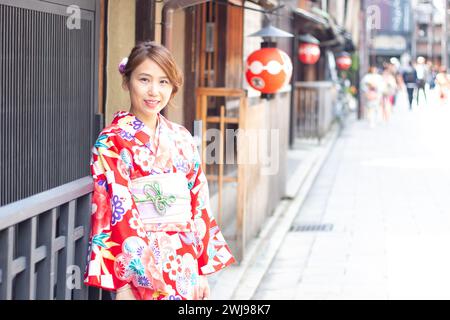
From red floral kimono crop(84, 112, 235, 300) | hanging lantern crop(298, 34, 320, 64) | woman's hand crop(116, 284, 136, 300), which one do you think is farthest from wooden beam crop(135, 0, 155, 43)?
hanging lantern crop(298, 34, 320, 64)

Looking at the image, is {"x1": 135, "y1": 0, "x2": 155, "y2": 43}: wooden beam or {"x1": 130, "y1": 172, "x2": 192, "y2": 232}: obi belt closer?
{"x1": 130, "y1": 172, "x2": 192, "y2": 232}: obi belt

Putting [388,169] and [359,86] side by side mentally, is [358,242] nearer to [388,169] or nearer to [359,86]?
[388,169]

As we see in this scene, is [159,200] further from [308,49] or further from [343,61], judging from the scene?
[343,61]

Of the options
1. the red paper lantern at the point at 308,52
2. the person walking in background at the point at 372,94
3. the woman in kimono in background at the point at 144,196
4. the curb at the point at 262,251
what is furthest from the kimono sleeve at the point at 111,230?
the person walking in background at the point at 372,94

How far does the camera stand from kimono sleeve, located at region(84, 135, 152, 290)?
4.44 m

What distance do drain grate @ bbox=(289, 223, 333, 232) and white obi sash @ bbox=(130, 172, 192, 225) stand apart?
7601mm

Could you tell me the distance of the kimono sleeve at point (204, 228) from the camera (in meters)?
4.77

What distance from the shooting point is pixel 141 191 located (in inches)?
178

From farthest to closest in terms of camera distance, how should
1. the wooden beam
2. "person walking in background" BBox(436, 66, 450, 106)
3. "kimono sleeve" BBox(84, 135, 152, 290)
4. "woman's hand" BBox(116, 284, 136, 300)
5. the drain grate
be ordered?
"person walking in background" BBox(436, 66, 450, 106) < the drain grate < the wooden beam < "woman's hand" BBox(116, 284, 136, 300) < "kimono sleeve" BBox(84, 135, 152, 290)

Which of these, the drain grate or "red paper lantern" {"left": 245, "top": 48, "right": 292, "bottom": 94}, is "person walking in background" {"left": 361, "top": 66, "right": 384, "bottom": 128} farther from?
"red paper lantern" {"left": 245, "top": 48, "right": 292, "bottom": 94}

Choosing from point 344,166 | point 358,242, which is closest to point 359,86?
A: point 344,166

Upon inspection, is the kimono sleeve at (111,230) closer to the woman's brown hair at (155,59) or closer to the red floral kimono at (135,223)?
the red floral kimono at (135,223)
